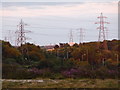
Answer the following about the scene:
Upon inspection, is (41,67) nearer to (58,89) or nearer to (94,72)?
(94,72)

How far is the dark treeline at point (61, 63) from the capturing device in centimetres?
758

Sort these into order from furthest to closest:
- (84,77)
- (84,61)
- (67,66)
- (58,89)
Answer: (84,61)
(67,66)
(84,77)
(58,89)

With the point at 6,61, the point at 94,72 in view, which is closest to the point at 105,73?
the point at 94,72

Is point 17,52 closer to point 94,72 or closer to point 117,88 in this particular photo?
point 94,72

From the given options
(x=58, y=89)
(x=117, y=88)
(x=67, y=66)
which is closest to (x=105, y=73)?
(x=67, y=66)

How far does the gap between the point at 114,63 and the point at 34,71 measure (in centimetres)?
363

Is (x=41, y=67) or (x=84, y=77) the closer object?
(x=84, y=77)

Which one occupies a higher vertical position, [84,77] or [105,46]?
[105,46]

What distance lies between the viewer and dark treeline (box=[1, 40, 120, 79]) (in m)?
7.58

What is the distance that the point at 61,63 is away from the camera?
9.51 meters

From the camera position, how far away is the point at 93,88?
16.9ft

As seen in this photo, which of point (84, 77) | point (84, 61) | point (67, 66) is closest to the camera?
point (84, 77)

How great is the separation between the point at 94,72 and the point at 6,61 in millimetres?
3717

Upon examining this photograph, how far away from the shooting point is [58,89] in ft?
16.6
